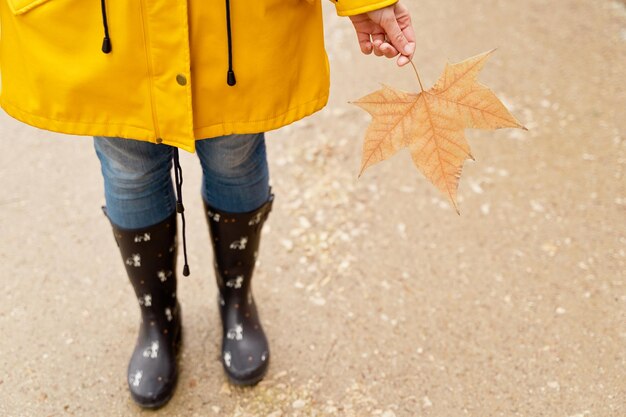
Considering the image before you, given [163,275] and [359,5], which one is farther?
[163,275]

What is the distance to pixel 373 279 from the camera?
6.88ft

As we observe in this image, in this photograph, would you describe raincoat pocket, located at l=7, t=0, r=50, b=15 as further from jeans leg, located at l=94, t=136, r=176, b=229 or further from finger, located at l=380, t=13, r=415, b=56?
finger, located at l=380, t=13, r=415, b=56

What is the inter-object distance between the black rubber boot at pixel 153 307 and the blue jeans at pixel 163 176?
45 millimetres

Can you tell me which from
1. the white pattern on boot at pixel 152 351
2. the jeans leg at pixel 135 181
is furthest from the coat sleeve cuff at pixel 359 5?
the white pattern on boot at pixel 152 351

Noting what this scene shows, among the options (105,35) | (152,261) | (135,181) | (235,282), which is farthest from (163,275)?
(105,35)

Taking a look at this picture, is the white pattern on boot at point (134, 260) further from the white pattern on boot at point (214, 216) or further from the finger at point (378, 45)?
the finger at point (378, 45)

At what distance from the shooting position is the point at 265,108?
1.33 metres

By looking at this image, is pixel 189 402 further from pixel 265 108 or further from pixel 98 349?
pixel 265 108

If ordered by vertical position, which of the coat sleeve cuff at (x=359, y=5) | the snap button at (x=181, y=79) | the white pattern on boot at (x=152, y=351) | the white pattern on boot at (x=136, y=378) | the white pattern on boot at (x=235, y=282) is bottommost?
the white pattern on boot at (x=136, y=378)

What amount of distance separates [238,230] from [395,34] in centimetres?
64

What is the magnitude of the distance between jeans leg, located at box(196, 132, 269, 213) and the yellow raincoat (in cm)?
14

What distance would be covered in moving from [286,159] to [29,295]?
38.8 inches

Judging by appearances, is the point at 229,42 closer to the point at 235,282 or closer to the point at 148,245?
the point at 148,245

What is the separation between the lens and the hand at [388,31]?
4.08ft
